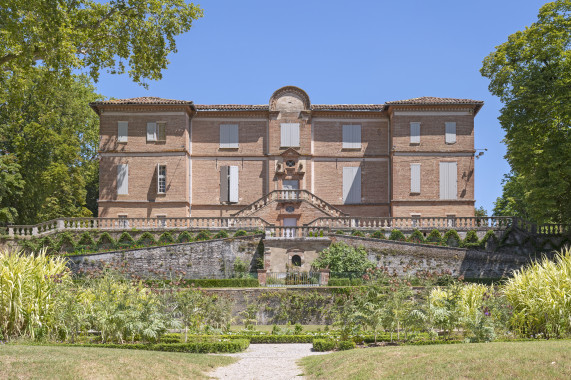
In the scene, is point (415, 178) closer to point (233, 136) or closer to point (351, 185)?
point (351, 185)

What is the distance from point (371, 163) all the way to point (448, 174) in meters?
4.66

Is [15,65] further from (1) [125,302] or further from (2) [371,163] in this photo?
(2) [371,163]

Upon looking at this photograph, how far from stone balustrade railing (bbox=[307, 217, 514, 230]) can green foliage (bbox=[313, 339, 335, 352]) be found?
16880 mm

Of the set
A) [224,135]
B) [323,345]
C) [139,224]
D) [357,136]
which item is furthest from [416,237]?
[323,345]

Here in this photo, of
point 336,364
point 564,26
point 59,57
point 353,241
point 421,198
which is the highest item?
point 564,26

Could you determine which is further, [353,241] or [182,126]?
[182,126]

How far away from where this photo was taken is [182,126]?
37.2 metres

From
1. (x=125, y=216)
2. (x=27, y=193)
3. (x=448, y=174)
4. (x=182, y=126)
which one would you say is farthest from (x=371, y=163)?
(x=27, y=193)

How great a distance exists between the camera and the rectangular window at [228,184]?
3750 centimetres

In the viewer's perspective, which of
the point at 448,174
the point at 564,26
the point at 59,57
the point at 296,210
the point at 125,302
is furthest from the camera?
the point at 448,174

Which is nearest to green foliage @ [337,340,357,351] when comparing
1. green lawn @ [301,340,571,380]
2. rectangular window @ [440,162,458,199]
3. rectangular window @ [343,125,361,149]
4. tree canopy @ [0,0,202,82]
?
green lawn @ [301,340,571,380]

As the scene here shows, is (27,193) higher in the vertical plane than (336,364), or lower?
higher

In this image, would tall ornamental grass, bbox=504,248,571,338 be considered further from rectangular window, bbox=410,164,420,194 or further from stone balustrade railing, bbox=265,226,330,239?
rectangular window, bbox=410,164,420,194

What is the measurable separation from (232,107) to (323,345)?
2425cm
